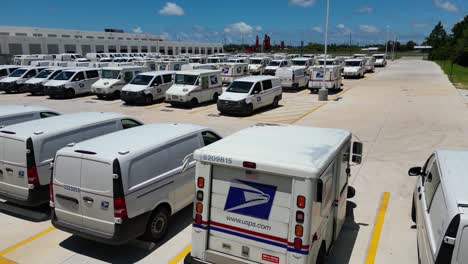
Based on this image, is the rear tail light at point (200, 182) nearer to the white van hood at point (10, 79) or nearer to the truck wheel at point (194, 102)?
the truck wheel at point (194, 102)

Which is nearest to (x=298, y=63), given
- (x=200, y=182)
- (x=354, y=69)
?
(x=354, y=69)

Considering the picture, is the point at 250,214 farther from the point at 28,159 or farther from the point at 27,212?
the point at 27,212

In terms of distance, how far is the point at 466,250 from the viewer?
380cm

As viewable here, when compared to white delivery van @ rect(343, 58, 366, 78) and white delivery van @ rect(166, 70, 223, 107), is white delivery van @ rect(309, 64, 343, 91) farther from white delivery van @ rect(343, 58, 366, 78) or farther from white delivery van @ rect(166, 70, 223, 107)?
white delivery van @ rect(343, 58, 366, 78)

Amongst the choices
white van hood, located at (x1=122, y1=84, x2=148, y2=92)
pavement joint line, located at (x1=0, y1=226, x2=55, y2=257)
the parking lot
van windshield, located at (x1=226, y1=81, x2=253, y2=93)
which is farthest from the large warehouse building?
pavement joint line, located at (x1=0, y1=226, x2=55, y2=257)

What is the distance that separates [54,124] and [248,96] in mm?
12309

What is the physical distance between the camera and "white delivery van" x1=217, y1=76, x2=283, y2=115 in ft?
62.1

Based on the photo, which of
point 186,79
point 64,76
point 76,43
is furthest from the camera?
point 76,43

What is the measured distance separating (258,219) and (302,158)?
0.97 meters

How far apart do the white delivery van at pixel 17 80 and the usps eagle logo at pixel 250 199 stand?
2791cm

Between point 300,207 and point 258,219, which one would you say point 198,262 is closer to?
point 258,219

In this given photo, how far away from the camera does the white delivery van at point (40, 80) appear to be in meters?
26.3

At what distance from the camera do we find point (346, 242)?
265 inches

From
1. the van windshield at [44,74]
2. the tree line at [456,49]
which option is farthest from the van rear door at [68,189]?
the tree line at [456,49]
